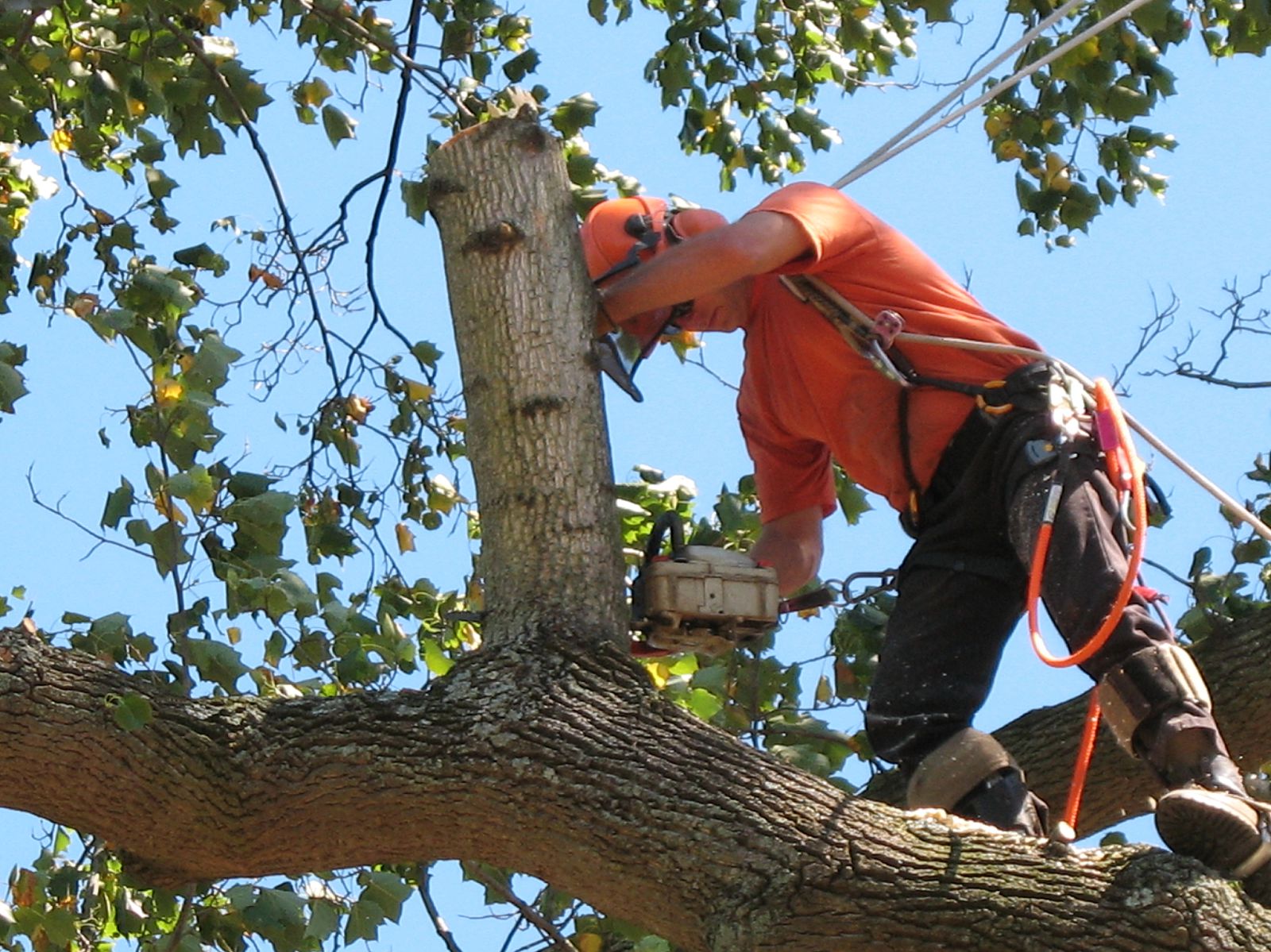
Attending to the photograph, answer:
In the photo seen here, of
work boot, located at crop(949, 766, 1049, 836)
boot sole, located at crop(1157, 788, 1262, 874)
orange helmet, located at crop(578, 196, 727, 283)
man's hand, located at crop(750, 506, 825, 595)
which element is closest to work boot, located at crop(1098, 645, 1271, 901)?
boot sole, located at crop(1157, 788, 1262, 874)

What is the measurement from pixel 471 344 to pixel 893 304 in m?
0.78

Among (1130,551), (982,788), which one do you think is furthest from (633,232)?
(982,788)

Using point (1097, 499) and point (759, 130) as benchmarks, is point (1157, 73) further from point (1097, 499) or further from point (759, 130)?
point (1097, 499)

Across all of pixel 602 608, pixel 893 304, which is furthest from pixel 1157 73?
pixel 602 608

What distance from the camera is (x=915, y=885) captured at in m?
2.74

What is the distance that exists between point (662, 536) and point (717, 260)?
626mm

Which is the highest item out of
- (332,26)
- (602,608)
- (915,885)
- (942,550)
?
(332,26)

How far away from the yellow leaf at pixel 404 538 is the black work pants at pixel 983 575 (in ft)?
6.61

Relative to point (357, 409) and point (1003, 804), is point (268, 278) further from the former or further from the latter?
point (1003, 804)

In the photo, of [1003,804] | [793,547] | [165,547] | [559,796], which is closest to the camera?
[559,796]

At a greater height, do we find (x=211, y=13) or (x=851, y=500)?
(x=211, y=13)

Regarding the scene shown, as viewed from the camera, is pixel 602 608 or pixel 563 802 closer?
pixel 563 802

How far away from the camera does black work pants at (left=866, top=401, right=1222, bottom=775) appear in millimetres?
3221

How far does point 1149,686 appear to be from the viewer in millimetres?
3086
